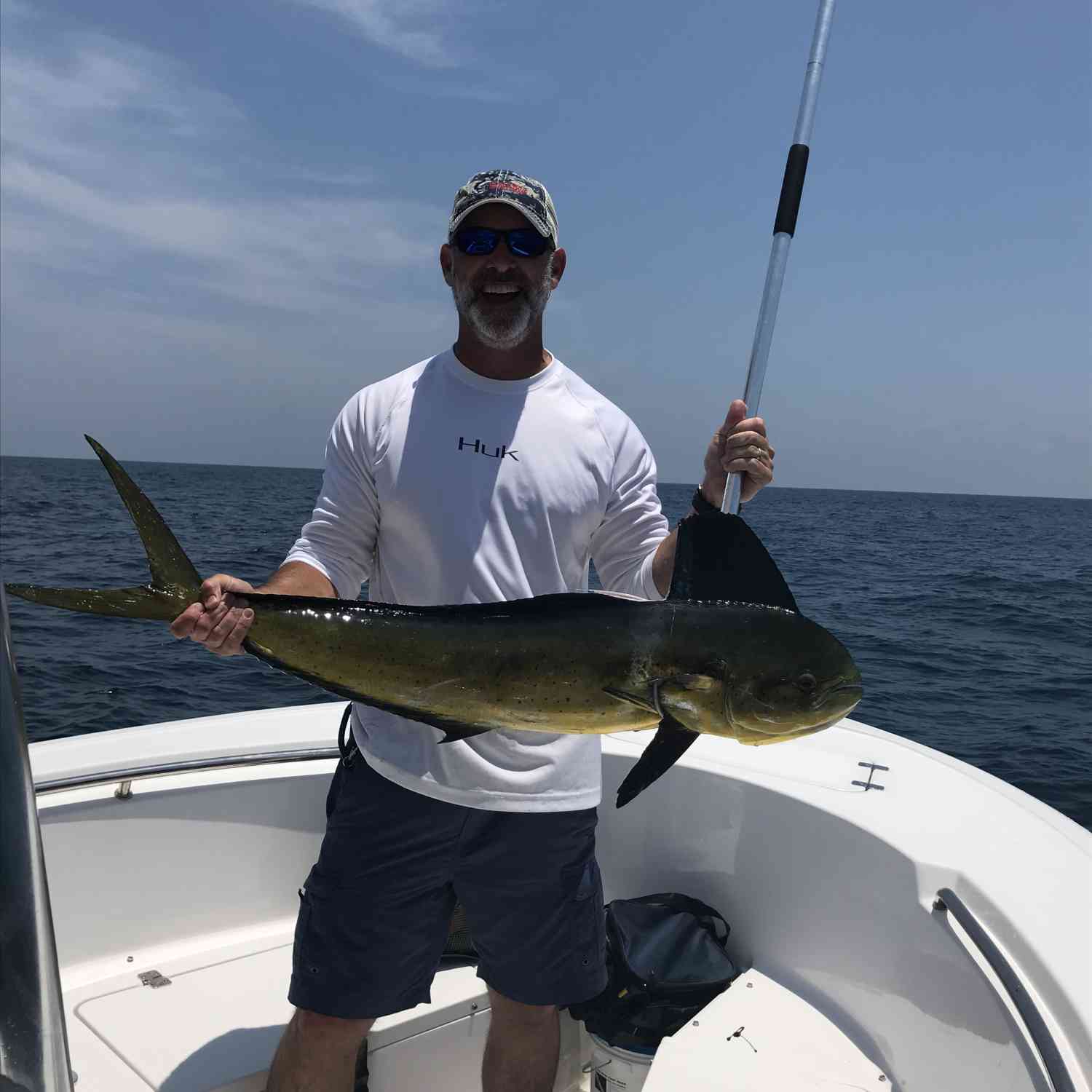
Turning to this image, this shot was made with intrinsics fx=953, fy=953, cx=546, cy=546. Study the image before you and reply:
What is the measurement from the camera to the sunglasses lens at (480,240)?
2.23 meters

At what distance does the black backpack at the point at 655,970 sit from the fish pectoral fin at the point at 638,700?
1.87 meters

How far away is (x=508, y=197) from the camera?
7.17 feet

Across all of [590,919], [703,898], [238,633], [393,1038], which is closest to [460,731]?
[238,633]

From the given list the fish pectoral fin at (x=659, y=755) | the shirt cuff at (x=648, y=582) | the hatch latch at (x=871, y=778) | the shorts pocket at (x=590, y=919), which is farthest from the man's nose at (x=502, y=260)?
the hatch latch at (x=871, y=778)

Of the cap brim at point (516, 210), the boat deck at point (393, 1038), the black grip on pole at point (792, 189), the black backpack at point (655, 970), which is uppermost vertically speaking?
the black grip on pole at point (792, 189)

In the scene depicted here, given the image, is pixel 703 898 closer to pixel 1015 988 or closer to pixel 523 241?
pixel 1015 988

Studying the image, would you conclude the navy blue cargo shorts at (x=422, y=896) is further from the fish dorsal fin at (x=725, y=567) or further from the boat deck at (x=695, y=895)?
the fish dorsal fin at (x=725, y=567)

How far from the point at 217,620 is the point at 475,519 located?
69 centimetres

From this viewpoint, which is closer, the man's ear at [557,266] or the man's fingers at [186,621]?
the man's fingers at [186,621]

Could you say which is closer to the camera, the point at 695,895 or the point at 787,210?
the point at 787,210

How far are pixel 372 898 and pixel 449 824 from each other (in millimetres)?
260

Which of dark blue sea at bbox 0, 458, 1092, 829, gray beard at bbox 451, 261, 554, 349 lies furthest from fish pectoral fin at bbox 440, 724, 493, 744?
dark blue sea at bbox 0, 458, 1092, 829

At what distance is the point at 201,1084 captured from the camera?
2.74 metres

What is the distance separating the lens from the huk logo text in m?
2.24
